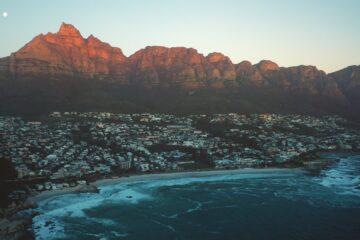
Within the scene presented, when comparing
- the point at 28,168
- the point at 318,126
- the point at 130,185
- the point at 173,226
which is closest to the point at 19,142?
the point at 28,168

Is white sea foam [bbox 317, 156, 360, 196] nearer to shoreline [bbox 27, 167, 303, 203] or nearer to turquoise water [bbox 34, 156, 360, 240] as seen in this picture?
turquoise water [bbox 34, 156, 360, 240]

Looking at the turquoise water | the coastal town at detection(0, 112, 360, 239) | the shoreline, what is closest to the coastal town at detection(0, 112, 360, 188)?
the coastal town at detection(0, 112, 360, 239)

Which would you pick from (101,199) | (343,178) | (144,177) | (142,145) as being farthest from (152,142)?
(343,178)

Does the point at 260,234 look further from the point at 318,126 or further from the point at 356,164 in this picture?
the point at 318,126

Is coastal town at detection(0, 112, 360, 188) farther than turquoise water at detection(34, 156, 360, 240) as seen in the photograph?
Yes

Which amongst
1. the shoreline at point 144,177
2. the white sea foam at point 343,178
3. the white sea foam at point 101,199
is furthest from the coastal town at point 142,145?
the white sea foam at point 343,178
